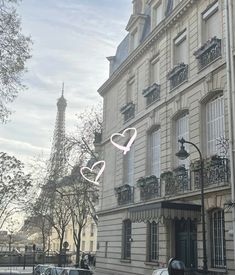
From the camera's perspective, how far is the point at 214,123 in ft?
65.1

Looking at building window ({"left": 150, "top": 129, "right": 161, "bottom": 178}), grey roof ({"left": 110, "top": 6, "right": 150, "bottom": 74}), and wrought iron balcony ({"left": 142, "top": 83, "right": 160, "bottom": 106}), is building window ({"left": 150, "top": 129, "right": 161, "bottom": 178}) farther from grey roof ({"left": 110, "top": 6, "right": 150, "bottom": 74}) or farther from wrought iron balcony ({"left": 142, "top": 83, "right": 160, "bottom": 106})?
grey roof ({"left": 110, "top": 6, "right": 150, "bottom": 74})

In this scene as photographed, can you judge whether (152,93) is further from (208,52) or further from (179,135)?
(208,52)

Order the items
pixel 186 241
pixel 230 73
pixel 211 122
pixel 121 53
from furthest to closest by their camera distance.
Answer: pixel 121 53
pixel 186 241
pixel 211 122
pixel 230 73

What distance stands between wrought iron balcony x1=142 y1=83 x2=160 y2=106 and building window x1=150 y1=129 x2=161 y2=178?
1.73 metres

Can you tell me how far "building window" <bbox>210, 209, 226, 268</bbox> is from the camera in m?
18.2

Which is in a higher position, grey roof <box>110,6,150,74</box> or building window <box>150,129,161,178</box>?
grey roof <box>110,6,150,74</box>

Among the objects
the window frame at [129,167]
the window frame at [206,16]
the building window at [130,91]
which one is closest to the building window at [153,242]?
the window frame at [129,167]

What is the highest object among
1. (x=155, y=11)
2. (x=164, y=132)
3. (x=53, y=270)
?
(x=155, y=11)

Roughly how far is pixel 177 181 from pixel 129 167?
25.3ft

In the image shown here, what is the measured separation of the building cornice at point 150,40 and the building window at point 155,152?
5.16 metres

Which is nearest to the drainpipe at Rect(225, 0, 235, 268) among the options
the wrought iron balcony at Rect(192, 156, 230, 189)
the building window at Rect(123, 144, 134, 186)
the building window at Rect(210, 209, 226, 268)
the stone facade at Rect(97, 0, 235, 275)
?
the stone facade at Rect(97, 0, 235, 275)

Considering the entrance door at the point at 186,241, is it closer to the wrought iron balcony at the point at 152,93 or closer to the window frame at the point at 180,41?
the wrought iron balcony at the point at 152,93

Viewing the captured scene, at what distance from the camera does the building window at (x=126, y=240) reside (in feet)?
87.9

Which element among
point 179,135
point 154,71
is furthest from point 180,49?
point 179,135
